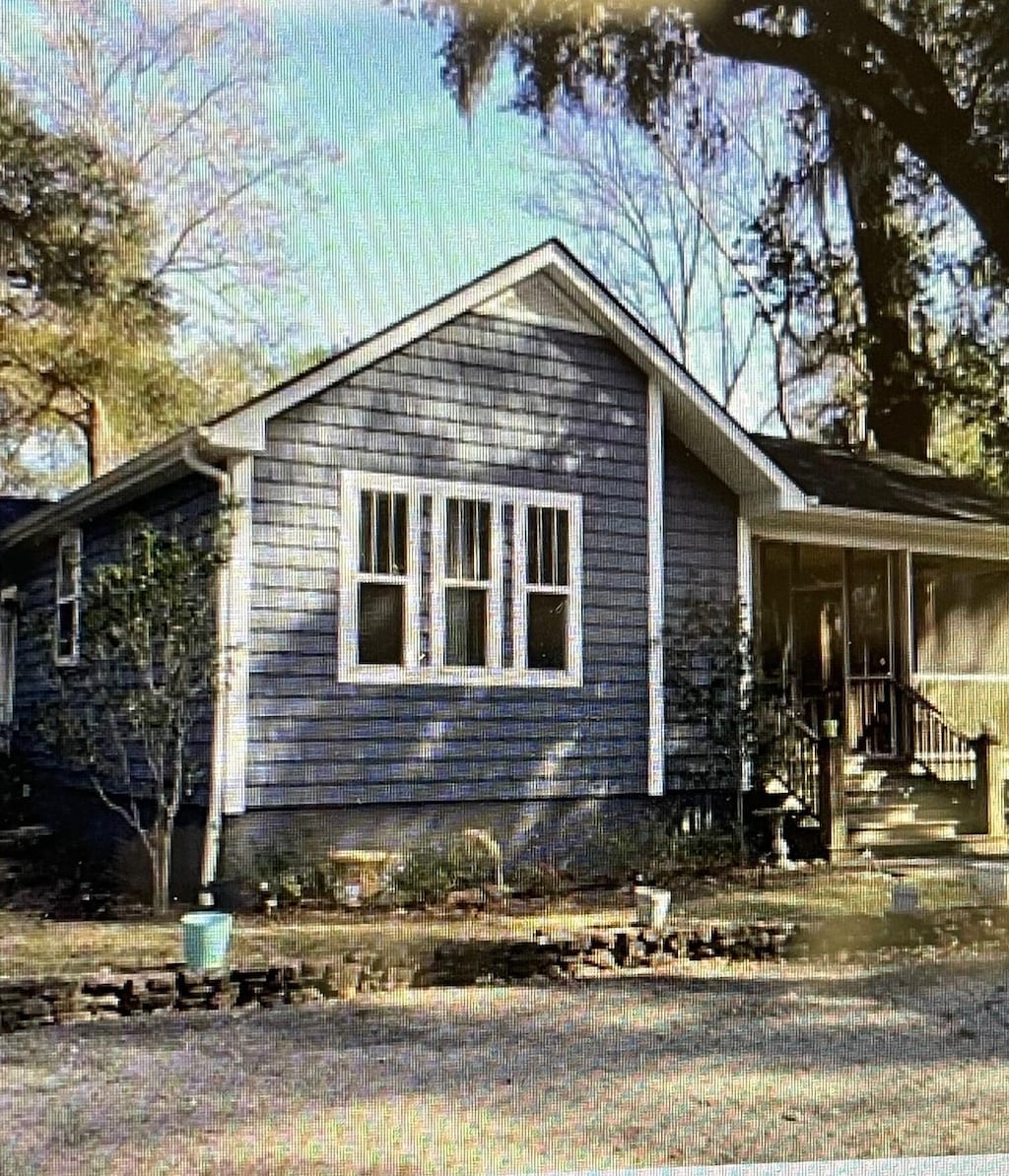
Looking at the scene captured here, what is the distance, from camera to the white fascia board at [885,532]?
7094mm

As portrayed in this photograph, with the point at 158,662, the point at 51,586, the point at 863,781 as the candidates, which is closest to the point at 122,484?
the point at 158,662

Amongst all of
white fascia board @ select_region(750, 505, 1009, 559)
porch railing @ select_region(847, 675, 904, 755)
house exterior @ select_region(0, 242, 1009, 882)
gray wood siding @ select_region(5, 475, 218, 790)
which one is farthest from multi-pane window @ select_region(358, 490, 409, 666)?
porch railing @ select_region(847, 675, 904, 755)

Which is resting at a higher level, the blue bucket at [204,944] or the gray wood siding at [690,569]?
the gray wood siding at [690,569]

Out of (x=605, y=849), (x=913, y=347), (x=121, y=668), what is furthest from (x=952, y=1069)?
(x=913, y=347)

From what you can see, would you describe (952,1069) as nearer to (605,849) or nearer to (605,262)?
(605,849)

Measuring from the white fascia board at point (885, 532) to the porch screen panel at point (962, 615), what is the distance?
0.17m

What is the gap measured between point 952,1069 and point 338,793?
2.93 m

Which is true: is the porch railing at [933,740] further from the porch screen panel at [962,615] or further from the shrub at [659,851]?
the shrub at [659,851]

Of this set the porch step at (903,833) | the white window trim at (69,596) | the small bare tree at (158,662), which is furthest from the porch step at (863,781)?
the white window trim at (69,596)

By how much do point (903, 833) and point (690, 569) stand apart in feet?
6.09

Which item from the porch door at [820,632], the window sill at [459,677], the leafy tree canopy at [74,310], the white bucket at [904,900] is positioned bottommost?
the white bucket at [904,900]

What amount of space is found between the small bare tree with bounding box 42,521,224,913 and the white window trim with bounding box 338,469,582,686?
64cm

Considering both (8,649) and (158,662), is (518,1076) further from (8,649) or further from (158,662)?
(8,649)

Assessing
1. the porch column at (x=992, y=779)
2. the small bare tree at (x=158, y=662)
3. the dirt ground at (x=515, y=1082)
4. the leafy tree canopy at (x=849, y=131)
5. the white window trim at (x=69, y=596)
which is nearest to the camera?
the dirt ground at (x=515, y=1082)
